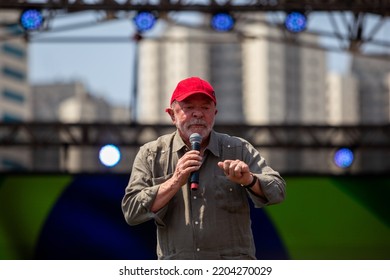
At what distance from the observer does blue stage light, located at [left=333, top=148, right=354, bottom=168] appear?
15797 mm

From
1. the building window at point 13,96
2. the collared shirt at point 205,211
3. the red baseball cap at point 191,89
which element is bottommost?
the collared shirt at point 205,211

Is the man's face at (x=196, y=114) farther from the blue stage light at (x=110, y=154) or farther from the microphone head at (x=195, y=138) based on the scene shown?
the blue stage light at (x=110, y=154)

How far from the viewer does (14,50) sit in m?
118

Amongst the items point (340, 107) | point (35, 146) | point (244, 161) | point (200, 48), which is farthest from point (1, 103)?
point (244, 161)

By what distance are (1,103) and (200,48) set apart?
39.8m

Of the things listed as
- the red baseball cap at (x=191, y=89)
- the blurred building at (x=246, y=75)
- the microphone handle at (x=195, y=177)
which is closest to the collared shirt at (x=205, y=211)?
the microphone handle at (x=195, y=177)

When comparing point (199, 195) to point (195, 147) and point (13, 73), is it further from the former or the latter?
point (13, 73)

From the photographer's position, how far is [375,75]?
149 metres

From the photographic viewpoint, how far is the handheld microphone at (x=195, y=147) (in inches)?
174

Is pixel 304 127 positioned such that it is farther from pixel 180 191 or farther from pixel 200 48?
pixel 200 48

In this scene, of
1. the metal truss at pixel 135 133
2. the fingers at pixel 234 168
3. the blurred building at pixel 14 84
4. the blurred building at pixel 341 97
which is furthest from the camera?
the blurred building at pixel 341 97

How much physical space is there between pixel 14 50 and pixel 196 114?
115 meters

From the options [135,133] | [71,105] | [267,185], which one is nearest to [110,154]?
[135,133]

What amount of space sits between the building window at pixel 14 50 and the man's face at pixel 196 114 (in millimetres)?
113302
